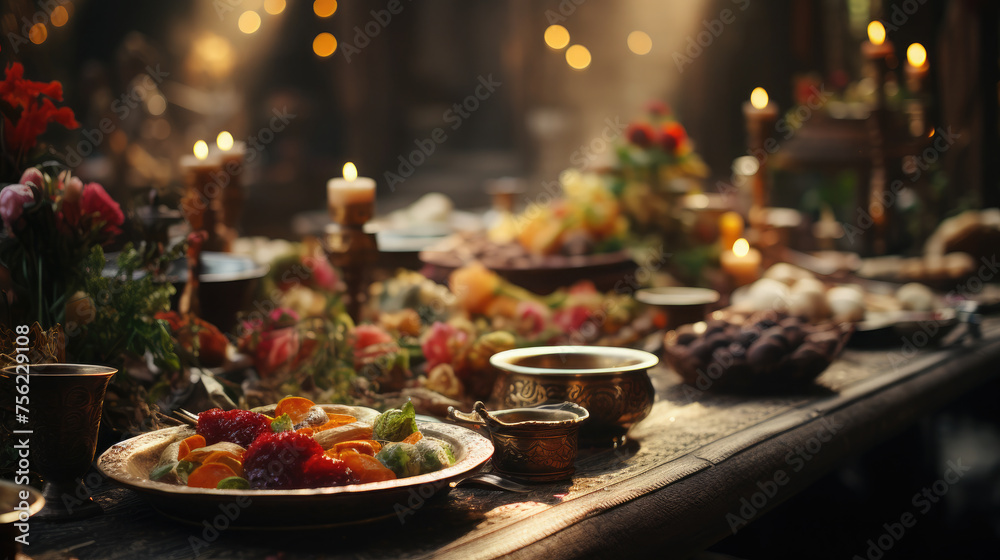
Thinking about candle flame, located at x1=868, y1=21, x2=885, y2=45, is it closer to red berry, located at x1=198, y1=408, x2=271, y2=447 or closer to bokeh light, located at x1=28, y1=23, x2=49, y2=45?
red berry, located at x1=198, y1=408, x2=271, y2=447

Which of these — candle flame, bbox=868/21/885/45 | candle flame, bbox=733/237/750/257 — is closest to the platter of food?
Result: candle flame, bbox=733/237/750/257

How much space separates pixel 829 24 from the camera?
6348mm

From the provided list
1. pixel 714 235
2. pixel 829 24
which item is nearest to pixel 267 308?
pixel 714 235

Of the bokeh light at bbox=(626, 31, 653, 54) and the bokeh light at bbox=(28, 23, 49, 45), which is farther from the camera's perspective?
the bokeh light at bbox=(626, 31, 653, 54)

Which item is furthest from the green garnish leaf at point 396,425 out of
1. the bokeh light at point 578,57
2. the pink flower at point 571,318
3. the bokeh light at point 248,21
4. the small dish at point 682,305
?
the bokeh light at point 248,21

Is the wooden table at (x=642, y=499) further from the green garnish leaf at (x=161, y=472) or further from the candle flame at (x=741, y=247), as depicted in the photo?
the candle flame at (x=741, y=247)

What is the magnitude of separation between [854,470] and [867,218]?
128 centimetres

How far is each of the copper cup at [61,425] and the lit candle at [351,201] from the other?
106 centimetres

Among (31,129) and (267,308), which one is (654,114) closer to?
(267,308)

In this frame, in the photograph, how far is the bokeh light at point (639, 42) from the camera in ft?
22.3

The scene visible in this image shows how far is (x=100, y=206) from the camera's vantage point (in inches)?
59.6

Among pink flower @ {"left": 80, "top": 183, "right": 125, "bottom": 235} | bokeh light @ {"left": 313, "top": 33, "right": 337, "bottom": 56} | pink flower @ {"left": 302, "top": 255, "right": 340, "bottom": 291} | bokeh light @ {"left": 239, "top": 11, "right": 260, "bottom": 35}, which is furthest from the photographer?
bokeh light @ {"left": 239, "top": 11, "right": 260, "bottom": 35}

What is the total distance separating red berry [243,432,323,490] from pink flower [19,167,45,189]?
0.62 metres

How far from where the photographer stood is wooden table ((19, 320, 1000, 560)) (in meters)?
1.15
